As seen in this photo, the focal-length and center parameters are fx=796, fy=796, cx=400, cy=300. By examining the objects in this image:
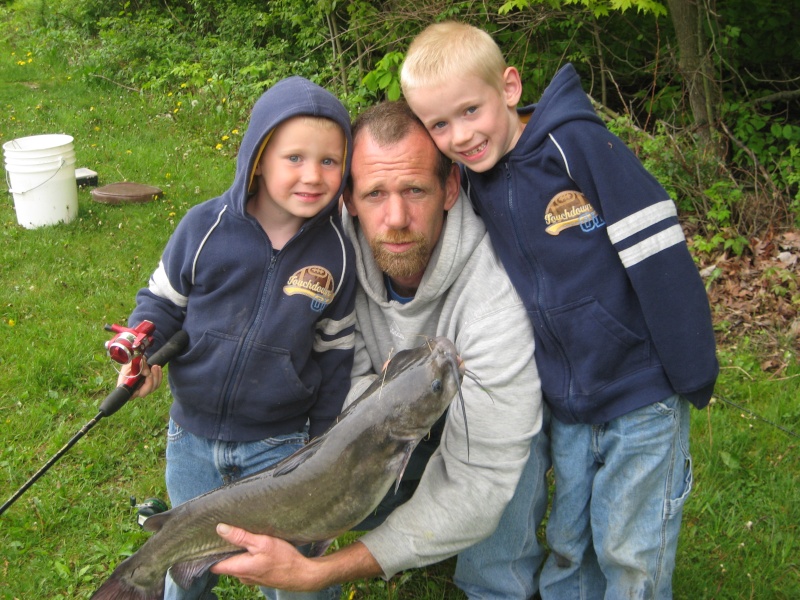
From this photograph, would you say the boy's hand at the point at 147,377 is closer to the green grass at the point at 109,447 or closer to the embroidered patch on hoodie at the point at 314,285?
the embroidered patch on hoodie at the point at 314,285

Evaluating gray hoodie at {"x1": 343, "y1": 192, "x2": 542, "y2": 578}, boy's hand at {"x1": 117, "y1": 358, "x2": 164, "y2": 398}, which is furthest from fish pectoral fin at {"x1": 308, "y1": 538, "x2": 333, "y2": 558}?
boy's hand at {"x1": 117, "y1": 358, "x2": 164, "y2": 398}

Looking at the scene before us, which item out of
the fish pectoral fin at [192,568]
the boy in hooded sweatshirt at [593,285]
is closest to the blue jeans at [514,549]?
the boy in hooded sweatshirt at [593,285]

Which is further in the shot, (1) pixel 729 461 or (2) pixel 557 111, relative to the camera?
(1) pixel 729 461

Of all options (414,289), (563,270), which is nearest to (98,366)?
(414,289)

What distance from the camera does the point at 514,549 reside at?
3.01 m

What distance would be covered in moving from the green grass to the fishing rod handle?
3.81 feet

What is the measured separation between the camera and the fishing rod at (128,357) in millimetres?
2525

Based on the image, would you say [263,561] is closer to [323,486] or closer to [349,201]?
[323,486]

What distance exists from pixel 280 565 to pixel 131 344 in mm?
854

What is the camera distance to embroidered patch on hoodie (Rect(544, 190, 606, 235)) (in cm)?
255

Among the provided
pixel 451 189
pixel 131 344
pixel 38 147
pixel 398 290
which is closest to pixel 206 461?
pixel 131 344

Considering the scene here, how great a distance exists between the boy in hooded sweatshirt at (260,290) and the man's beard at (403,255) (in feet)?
0.46

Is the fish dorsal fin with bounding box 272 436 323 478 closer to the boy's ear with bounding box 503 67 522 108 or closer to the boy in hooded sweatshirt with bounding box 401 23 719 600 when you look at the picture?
the boy in hooded sweatshirt with bounding box 401 23 719 600

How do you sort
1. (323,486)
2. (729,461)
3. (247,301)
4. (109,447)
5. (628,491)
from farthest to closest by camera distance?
(109,447), (729,461), (247,301), (628,491), (323,486)
